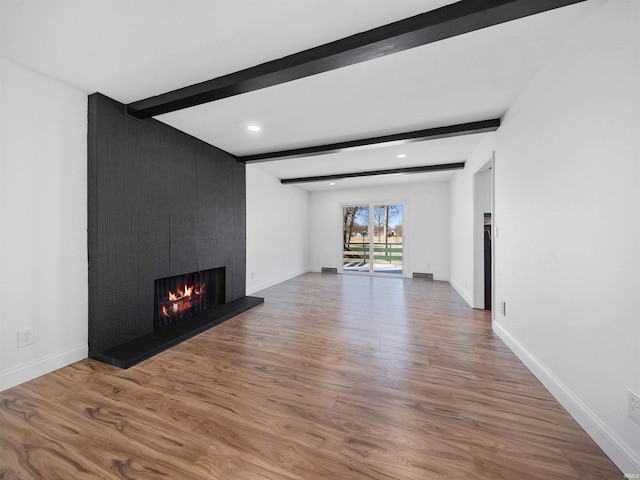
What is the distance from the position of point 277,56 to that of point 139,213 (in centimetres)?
201

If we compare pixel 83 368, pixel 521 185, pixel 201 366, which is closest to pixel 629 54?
pixel 521 185

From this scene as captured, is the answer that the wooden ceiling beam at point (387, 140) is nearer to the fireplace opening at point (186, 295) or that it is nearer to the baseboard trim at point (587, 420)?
the fireplace opening at point (186, 295)

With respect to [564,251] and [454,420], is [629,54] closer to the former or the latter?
[564,251]

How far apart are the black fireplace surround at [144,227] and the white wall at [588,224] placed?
125 inches

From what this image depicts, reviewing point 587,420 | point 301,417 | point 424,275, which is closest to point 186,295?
point 301,417

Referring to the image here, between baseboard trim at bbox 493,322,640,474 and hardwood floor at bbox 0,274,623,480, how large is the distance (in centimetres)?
5

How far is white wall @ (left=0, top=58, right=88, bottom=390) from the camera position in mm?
1795

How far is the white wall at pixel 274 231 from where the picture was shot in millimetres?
4711

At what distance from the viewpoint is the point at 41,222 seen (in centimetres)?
196

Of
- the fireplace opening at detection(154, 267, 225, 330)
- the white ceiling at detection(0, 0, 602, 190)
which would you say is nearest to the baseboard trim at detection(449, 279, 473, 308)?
the white ceiling at detection(0, 0, 602, 190)

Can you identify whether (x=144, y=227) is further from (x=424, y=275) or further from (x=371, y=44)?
(x=424, y=275)

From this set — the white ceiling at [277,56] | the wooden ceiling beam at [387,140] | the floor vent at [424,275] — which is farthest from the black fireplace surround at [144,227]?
the floor vent at [424,275]

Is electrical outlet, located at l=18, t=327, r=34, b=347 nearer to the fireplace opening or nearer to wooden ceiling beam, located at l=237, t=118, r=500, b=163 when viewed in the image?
the fireplace opening

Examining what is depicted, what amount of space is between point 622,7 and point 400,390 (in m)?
2.43
